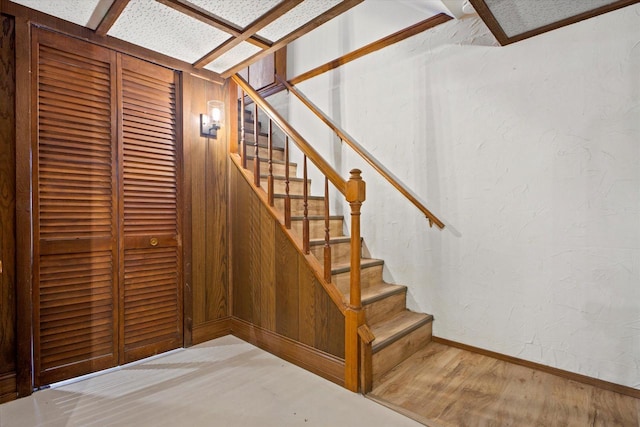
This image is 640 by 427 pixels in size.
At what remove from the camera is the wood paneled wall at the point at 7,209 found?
1.81 meters

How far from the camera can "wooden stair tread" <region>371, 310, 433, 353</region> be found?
7.04 feet

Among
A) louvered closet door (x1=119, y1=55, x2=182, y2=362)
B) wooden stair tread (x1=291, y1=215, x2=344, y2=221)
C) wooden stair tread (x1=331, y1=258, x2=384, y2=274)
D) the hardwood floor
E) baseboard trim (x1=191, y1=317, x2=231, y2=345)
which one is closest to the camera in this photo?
the hardwood floor

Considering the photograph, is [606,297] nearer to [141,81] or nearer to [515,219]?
[515,219]

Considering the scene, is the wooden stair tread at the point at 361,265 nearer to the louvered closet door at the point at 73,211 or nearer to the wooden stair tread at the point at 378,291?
the wooden stair tread at the point at 378,291

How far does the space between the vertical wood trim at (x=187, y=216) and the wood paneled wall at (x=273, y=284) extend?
37 centimetres

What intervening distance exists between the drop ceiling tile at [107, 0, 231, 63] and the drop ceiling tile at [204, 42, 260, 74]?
5.0 inches

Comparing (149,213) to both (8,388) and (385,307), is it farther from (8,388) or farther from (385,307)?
(385,307)

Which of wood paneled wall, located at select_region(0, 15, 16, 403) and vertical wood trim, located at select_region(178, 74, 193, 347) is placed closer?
wood paneled wall, located at select_region(0, 15, 16, 403)

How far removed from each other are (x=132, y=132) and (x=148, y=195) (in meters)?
0.44

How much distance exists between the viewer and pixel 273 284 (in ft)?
8.04

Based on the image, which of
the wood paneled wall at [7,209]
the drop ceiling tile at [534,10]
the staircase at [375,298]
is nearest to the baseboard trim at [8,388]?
the wood paneled wall at [7,209]

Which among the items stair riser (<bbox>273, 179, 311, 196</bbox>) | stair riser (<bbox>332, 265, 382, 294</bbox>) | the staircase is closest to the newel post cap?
the staircase

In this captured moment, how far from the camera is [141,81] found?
2344 millimetres

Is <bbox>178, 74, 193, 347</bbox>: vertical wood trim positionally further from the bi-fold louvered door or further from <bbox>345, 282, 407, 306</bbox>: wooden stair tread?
<bbox>345, 282, 407, 306</bbox>: wooden stair tread
